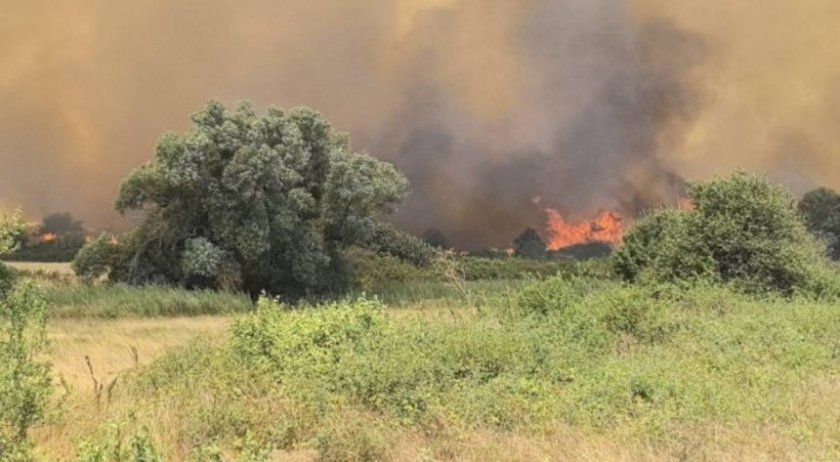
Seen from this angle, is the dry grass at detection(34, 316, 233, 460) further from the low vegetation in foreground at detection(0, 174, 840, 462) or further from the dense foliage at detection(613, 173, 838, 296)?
the dense foliage at detection(613, 173, 838, 296)

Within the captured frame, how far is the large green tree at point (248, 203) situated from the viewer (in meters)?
39.8

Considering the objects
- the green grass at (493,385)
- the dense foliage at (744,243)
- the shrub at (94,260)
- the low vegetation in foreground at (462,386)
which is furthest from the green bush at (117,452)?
the shrub at (94,260)

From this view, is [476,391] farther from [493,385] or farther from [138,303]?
[138,303]

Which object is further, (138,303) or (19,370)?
(138,303)

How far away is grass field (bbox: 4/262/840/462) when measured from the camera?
845 centimetres

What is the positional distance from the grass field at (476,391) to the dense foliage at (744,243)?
7.76 meters

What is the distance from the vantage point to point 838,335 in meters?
15.9

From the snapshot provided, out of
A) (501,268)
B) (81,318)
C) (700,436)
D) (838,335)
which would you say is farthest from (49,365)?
(501,268)

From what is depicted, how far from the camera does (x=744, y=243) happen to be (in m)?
25.9

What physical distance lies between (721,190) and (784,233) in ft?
8.40

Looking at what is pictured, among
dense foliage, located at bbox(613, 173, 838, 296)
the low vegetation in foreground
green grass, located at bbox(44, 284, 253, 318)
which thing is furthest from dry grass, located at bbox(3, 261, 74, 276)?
dense foliage, located at bbox(613, 173, 838, 296)

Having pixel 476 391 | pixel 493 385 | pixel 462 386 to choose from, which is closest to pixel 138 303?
pixel 462 386

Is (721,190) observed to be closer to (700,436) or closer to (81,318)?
(700,436)

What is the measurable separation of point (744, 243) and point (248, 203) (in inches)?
980
